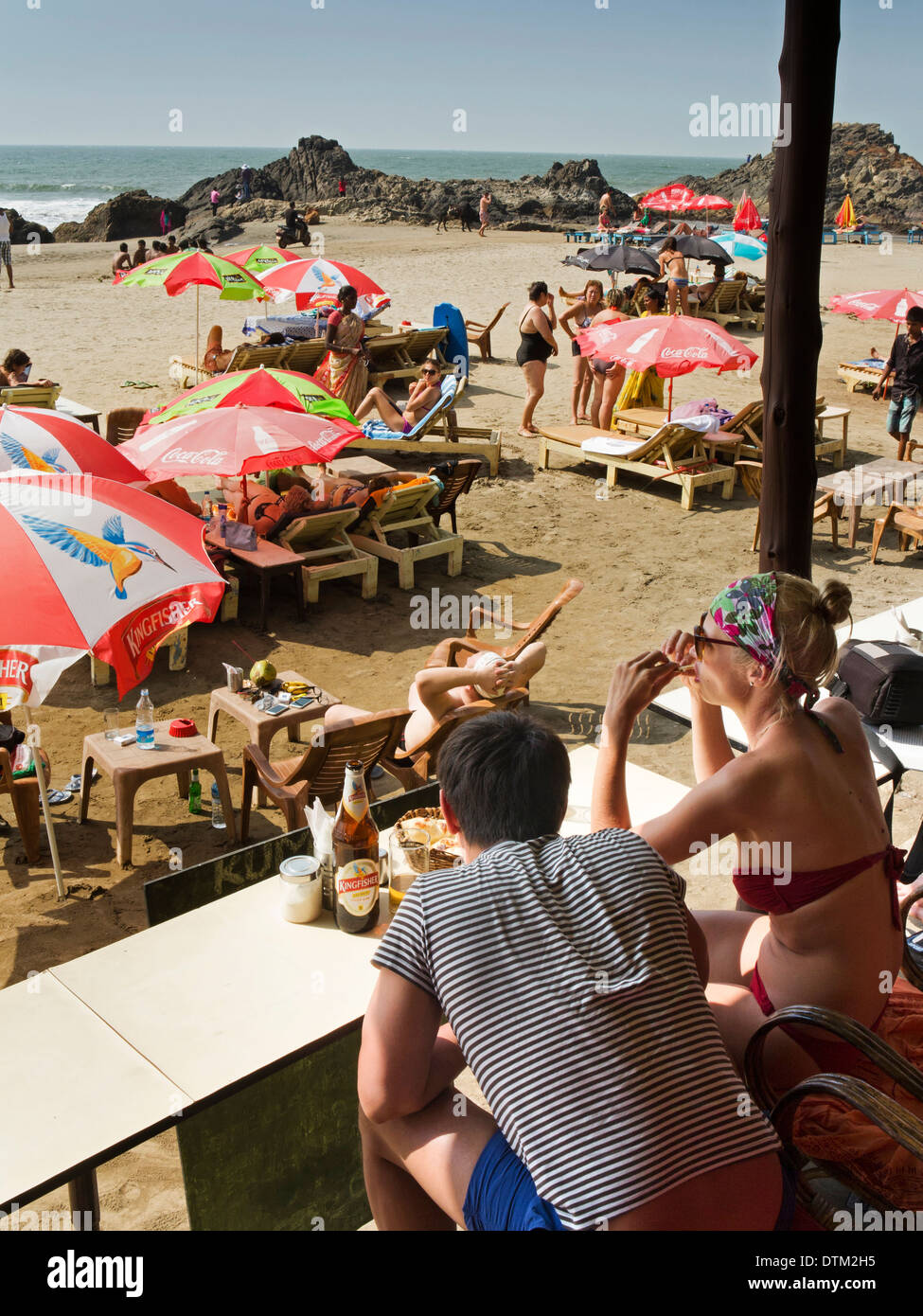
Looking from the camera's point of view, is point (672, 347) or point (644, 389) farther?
point (644, 389)

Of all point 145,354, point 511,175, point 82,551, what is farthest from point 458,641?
point 511,175

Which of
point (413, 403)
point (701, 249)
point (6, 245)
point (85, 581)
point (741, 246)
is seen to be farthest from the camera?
point (6, 245)

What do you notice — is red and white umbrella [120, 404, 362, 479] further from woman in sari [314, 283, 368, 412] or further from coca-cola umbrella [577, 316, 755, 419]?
woman in sari [314, 283, 368, 412]

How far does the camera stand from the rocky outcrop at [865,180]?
6836cm

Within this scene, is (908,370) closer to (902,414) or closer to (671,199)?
(902,414)

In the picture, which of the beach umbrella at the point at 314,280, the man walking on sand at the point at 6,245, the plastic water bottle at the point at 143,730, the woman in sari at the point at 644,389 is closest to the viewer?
the plastic water bottle at the point at 143,730

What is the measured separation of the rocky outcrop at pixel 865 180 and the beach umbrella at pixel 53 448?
60631 millimetres

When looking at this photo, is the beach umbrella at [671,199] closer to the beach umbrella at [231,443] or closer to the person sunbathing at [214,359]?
the person sunbathing at [214,359]

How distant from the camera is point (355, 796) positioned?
2.96m

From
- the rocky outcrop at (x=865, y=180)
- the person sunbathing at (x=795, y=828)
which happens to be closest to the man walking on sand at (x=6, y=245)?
the person sunbathing at (x=795, y=828)

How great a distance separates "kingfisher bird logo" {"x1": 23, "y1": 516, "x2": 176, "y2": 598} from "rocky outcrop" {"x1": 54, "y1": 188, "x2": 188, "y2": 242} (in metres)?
44.8

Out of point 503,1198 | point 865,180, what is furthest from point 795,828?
point 865,180

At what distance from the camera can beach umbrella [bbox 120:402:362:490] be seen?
6.63 metres

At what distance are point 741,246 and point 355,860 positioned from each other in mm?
21069
